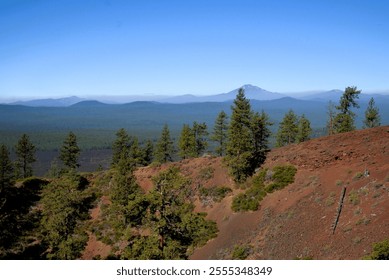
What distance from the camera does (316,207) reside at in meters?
28.4

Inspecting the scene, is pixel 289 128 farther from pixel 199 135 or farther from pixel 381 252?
pixel 381 252

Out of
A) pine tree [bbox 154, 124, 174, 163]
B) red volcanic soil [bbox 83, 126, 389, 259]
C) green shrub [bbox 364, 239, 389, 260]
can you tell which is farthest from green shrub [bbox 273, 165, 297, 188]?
pine tree [bbox 154, 124, 174, 163]

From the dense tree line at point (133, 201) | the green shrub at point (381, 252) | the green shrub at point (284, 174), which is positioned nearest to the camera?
the green shrub at point (381, 252)

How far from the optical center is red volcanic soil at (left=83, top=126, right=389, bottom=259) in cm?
2166

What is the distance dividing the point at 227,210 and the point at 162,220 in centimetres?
2031

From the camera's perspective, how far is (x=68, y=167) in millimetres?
55281

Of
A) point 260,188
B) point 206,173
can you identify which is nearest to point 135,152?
point 206,173

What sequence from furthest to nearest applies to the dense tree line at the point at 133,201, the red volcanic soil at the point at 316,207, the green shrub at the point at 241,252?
1. the green shrub at the point at 241,252
2. the red volcanic soil at the point at 316,207
3. the dense tree line at the point at 133,201

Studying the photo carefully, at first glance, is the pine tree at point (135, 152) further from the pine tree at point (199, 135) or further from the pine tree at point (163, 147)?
the pine tree at point (199, 135)

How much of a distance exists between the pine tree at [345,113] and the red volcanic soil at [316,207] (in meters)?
20.4

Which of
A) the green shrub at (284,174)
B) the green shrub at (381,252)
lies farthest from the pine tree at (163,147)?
the green shrub at (381,252)

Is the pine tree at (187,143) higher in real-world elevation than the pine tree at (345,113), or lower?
lower

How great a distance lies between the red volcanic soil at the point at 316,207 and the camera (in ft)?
71.1

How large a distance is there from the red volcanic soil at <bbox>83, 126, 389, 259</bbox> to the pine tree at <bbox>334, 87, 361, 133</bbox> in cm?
2035
